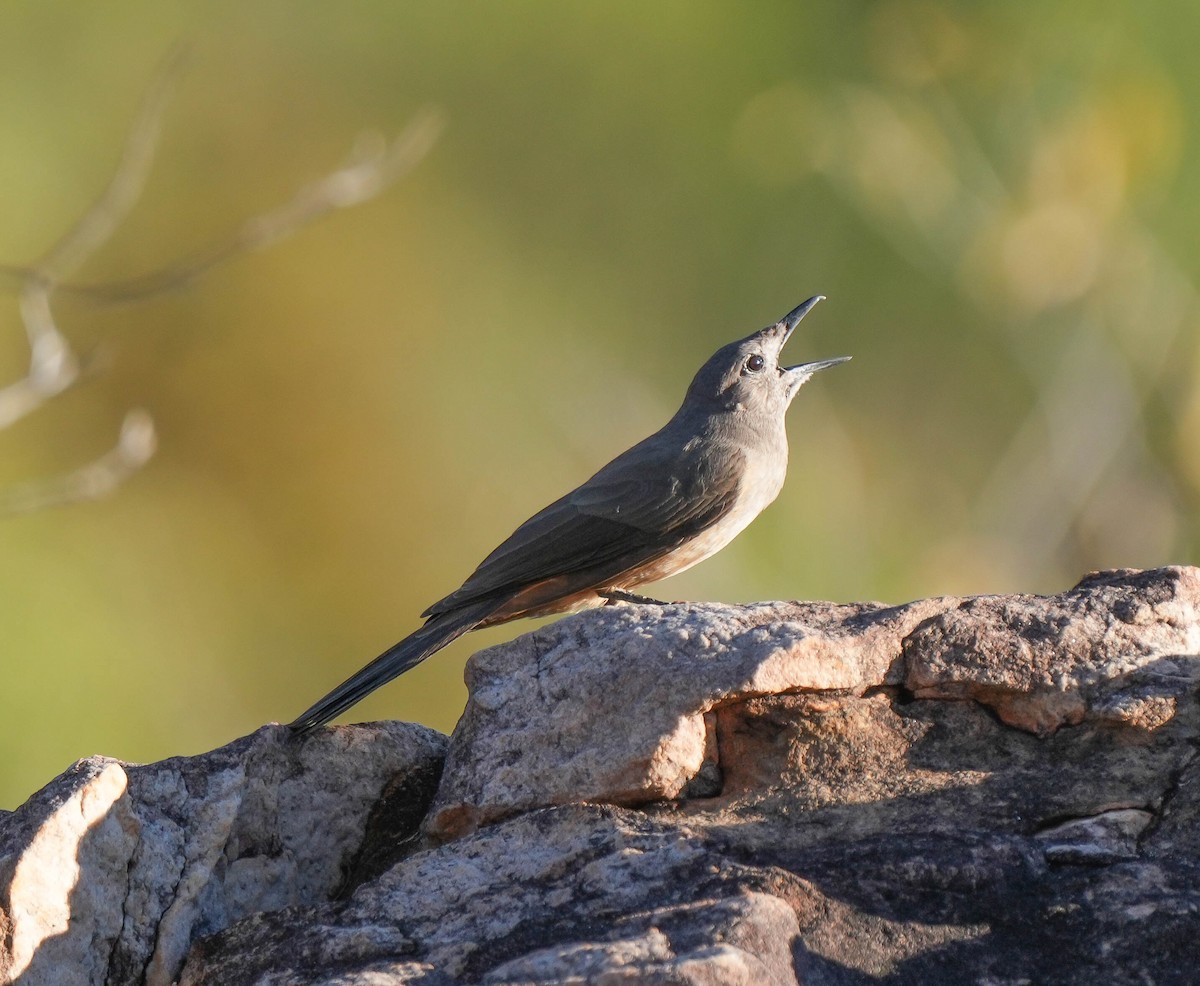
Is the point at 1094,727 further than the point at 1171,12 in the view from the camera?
No

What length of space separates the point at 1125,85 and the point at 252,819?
9518 millimetres

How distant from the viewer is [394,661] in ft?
15.2

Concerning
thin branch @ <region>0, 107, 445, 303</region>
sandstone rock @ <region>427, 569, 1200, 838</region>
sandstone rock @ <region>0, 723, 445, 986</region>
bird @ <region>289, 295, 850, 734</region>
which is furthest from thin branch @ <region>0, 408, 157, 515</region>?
sandstone rock @ <region>427, 569, 1200, 838</region>

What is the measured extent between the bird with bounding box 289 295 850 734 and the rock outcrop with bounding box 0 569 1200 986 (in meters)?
0.83

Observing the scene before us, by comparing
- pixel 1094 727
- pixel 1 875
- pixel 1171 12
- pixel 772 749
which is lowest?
pixel 1094 727

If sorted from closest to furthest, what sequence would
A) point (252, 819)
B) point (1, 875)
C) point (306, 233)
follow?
point (1, 875) → point (252, 819) → point (306, 233)

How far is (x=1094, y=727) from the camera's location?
368cm

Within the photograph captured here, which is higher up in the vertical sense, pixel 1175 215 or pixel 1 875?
pixel 1175 215

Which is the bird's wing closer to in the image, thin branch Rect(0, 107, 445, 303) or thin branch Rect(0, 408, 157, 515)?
thin branch Rect(0, 107, 445, 303)

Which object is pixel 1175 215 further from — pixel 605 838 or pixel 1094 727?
pixel 605 838

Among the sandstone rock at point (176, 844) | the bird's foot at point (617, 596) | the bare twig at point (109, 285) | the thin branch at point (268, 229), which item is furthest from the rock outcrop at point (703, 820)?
the thin branch at point (268, 229)

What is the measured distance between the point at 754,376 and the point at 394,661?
2200 millimetres

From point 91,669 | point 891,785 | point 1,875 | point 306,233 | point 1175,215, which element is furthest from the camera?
point 1175,215

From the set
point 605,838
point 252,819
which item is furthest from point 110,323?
point 605,838
